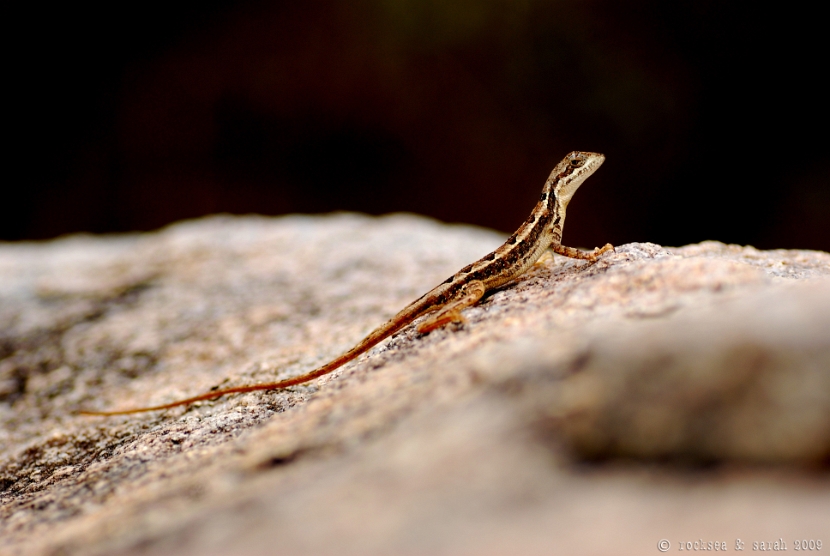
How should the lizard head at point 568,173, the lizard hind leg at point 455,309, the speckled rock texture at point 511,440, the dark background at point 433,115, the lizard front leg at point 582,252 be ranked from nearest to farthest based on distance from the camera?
the speckled rock texture at point 511,440 < the lizard hind leg at point 455,309 < the lizard front leg at point 582,252 < the lizard head at point 568,173 < the dark background at point 433,115

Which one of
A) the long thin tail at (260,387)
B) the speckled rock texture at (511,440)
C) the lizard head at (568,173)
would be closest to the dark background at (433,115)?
the lizard head at (568,173)

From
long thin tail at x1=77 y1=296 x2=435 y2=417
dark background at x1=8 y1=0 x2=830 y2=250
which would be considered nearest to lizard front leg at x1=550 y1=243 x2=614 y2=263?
long thin tail at x1=77 y1=296 x2=435 y2=417

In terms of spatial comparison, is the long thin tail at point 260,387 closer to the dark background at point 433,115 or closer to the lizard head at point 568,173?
the lizard head at point 568,173

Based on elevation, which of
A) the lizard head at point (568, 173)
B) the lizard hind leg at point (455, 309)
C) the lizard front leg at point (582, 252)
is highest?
the lizard head at point (568, 173)

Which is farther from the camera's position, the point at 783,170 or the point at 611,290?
the point at 783,170

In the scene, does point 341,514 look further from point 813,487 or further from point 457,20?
point 457,20

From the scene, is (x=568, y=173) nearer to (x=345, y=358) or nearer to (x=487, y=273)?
(x=487, y=273)

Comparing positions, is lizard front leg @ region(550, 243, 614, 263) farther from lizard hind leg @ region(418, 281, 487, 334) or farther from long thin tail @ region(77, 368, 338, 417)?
long thin tail @ region(77, 368, 338, 417)

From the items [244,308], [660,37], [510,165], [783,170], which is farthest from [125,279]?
[783,170]
